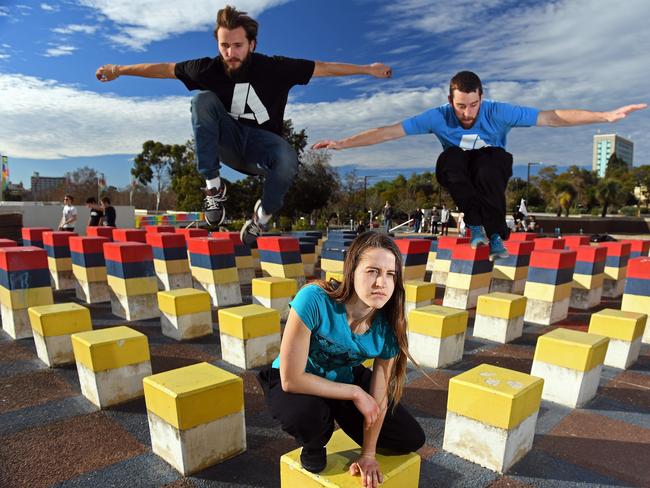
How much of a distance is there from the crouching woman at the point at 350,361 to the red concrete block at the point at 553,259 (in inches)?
338

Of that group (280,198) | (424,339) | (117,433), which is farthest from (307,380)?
(424,339)

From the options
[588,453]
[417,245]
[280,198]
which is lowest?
[588,453]

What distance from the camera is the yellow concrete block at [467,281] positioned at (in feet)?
38.2

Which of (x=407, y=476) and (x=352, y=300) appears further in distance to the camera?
(x=407, y=476)

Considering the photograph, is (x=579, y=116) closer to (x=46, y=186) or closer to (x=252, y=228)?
(x=252, y=228)

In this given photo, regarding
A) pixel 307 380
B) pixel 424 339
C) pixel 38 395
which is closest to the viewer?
pixel 307 380

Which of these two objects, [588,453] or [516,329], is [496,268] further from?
[588,453]

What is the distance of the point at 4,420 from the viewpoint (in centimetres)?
543

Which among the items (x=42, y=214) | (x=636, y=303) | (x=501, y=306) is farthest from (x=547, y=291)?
(x=42, y=214)

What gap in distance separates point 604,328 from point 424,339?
131 inches

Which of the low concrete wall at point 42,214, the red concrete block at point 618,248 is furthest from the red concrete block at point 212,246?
the low concrete wall at point 42,214

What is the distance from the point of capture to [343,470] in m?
3.04

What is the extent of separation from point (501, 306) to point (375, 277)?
23.5 ft

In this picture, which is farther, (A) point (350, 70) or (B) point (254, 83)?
(A) point (350, 70)
